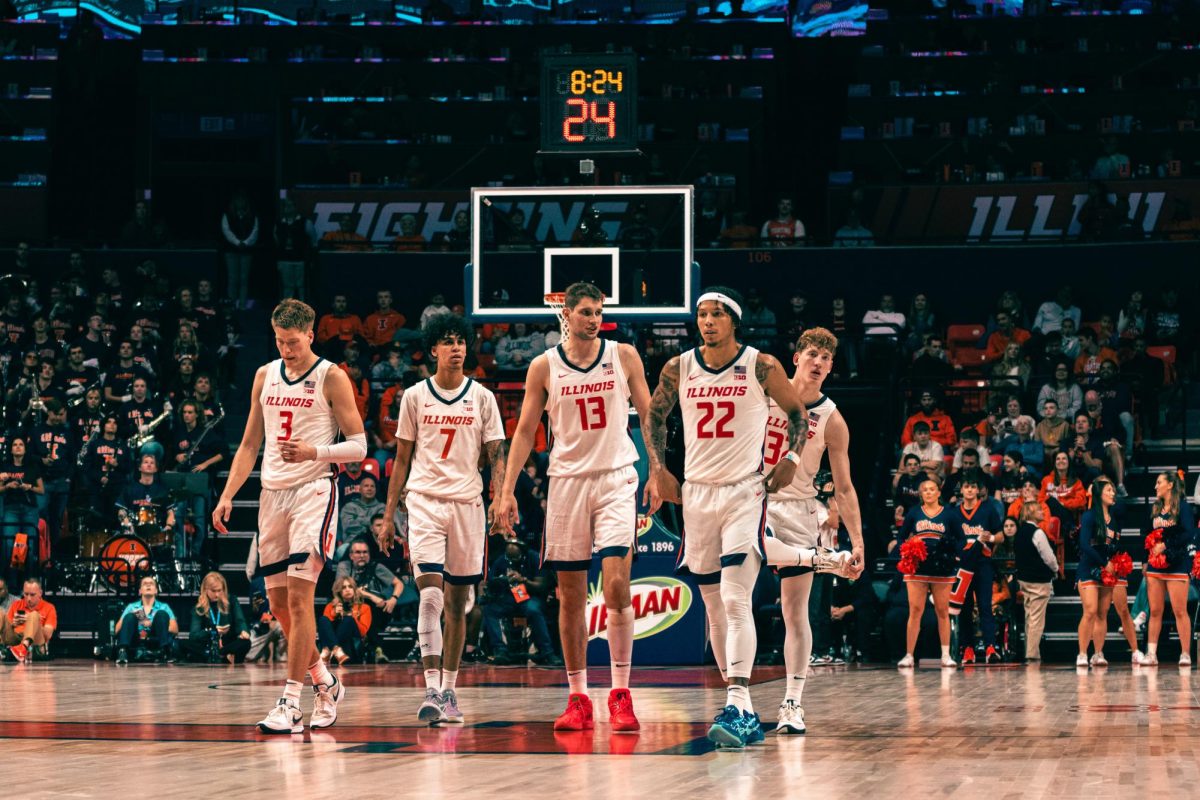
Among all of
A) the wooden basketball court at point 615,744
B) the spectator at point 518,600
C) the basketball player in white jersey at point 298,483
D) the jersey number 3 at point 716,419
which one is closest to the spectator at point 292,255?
the spectator at point 518,600

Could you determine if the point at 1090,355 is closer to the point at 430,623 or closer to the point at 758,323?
the point at 758,323

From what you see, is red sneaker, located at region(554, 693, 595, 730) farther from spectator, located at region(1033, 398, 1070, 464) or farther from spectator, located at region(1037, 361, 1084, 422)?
spectator, located at region(1037, 361, 1084, 422)

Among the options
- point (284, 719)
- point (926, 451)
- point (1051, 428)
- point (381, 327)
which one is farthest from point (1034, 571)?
point (284, 719)

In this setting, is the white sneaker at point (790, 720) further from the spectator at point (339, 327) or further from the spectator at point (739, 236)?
the spectator at point (739, 236)

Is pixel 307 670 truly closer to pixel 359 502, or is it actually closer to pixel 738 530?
pixel 738 530

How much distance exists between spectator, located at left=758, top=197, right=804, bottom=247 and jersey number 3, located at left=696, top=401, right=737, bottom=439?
53.3 ft

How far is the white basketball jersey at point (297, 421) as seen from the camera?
397 inches

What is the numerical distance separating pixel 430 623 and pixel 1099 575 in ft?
30.7

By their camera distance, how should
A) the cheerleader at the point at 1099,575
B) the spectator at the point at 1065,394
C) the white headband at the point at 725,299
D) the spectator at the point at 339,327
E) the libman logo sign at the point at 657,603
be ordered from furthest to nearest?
the spectator at the point at 339,327 < the spectator at the point at 1065,394 < the cheerleader at the point at 1099,575 < the libman logo sign at the point at 657,603 < the white headband at the point at 725,299

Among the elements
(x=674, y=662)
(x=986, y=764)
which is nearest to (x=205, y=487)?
(x=674, y=662)

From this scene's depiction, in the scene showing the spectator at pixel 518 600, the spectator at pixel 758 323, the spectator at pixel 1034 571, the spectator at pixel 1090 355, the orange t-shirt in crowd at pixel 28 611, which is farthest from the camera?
the spectator at pixel 758 323

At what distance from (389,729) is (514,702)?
92.8 inches

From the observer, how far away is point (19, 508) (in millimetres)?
20453

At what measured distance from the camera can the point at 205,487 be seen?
816 inches
